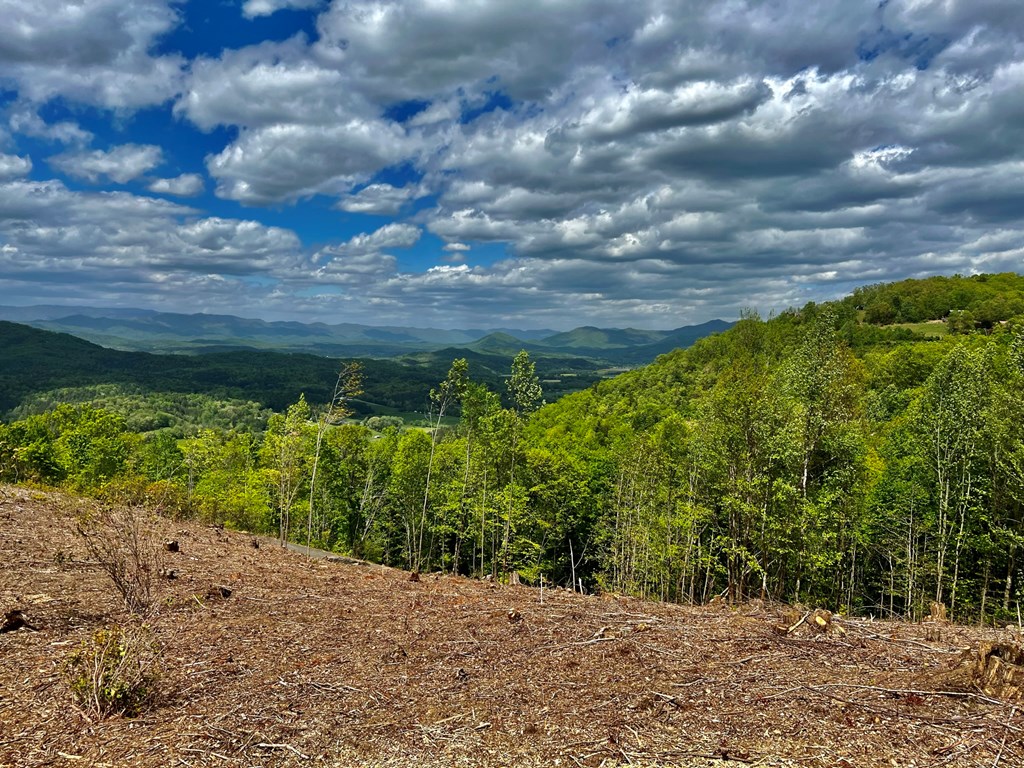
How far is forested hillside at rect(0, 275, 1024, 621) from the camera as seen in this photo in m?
24.1

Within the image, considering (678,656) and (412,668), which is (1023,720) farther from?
(412,668)

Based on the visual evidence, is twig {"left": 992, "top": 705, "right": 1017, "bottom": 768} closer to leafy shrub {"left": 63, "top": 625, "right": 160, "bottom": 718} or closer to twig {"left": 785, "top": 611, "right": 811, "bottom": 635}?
twig {"left": 785, "top": 611, "right": 811, "bottom": 635}

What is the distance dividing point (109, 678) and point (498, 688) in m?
4.24

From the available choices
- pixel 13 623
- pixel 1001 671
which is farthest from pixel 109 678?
pixel 1001 671

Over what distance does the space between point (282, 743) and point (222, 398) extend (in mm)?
202256

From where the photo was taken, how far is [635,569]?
120ft

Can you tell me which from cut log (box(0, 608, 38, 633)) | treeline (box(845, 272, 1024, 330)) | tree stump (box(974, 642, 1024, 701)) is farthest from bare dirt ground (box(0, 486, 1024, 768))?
treeline (box(845, 272, 1024, 330))

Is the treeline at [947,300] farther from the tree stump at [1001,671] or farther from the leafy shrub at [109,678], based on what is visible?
the leafy shrub at [109,678]

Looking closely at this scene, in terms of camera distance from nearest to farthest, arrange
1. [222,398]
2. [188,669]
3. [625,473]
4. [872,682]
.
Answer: [872,682] → [188,669] → [625,473] → [222,398]

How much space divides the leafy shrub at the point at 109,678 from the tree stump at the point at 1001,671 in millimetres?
9096

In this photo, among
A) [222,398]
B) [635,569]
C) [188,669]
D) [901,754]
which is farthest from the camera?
[222,398]

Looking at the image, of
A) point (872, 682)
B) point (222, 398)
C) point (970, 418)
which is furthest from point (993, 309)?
point (222, 398)

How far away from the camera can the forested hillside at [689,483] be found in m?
24.1

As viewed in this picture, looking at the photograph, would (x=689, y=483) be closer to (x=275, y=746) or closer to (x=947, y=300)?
(x=275, y=746)
